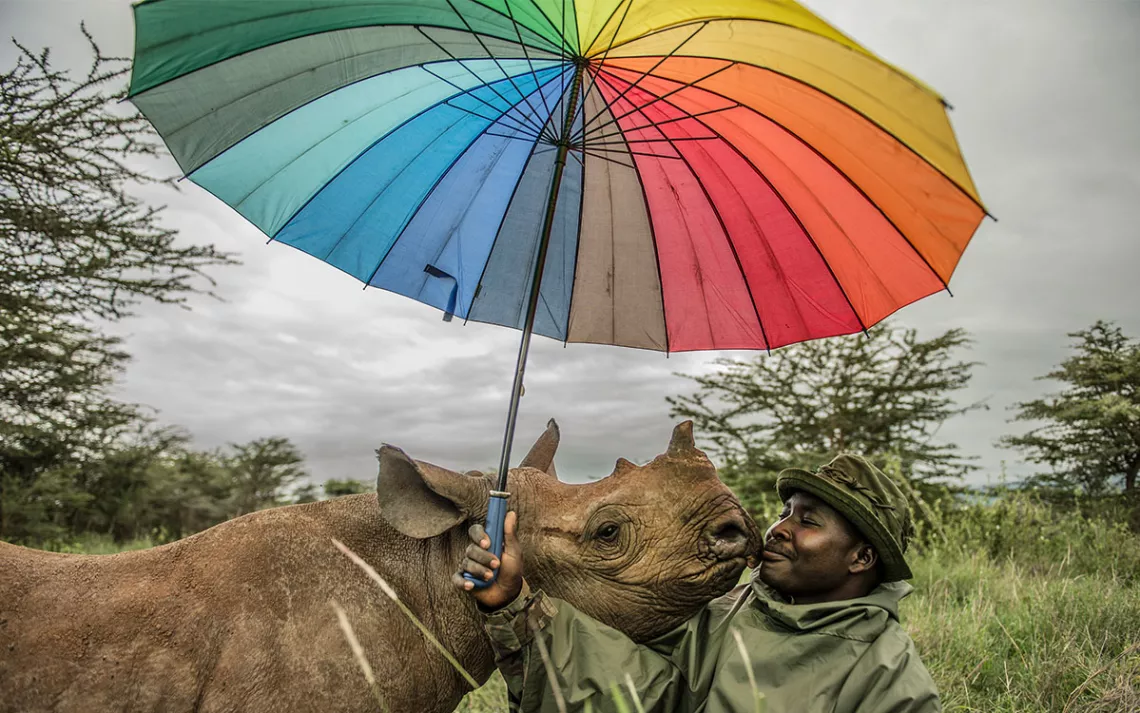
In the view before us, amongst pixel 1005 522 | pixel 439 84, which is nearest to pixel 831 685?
pixel 439 84

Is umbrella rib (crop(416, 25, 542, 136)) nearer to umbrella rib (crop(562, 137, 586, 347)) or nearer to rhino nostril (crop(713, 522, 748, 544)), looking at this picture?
umbrella rib (crop(562, 137, 586, 347))

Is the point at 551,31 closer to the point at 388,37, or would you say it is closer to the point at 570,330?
the point at 388,37

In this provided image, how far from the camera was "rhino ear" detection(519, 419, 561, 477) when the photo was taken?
339 centimetres

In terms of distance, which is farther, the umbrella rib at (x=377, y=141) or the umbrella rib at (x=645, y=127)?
the umbrella rib at (x=377, y=141)

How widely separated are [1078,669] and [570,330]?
141 inches

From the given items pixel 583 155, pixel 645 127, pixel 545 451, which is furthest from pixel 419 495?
pixel 645 127

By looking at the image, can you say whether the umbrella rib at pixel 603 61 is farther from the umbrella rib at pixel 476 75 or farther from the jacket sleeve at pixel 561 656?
the jacket sleeve at pixel 561 656

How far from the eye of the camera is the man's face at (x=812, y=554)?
3.15 meters

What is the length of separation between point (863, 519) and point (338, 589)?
1968mm

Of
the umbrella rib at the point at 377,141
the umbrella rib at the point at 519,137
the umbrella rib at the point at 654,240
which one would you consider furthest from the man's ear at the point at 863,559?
the umbrella rib at the point at 377,141

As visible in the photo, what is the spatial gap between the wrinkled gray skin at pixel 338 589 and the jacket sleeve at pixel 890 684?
2.02 ft

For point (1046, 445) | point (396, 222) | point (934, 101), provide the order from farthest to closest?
point (1046, 445) < point (396, 222) < point (934, 101)

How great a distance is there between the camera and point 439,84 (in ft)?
11.3

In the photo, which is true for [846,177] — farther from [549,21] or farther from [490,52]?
[490,52]
